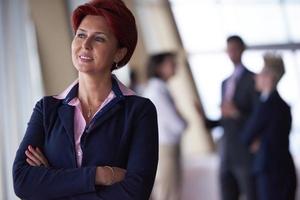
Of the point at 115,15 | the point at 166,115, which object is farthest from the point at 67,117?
the point at 166,115

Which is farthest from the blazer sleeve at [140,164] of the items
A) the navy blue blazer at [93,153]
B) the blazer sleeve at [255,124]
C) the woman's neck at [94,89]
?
the blazer sleeve at [255,124]

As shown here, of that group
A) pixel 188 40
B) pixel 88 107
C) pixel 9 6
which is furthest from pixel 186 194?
pixel 88 107

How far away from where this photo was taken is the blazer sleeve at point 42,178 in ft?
4.10

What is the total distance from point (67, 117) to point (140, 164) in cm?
21

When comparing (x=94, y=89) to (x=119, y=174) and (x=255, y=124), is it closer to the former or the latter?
(x=119, y=174)

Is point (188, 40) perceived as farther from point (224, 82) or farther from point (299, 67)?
point (299, 67)

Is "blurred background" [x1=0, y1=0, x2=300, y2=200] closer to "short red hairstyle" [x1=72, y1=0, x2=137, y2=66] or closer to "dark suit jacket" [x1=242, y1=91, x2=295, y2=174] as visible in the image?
"dark suit jacket" [x1=242, y1=91, x2=295, y2=174]

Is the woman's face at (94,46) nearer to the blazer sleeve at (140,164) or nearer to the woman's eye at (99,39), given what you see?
the woman's eye at (99,39)

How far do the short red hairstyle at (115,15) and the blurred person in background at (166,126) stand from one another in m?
2.04

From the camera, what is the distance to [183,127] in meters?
3.43

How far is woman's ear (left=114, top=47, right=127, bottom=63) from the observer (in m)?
1.34

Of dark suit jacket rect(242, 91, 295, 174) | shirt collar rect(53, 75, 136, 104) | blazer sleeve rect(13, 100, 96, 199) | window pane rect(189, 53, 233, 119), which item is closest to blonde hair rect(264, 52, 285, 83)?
dark suit jacket rect(242, 91, 295, 174)

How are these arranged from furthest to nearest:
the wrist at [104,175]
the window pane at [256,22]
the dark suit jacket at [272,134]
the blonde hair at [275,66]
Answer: the window pane at [256,22]
the blonde hair at [275,66]
the dark suit jacket at [272,134]
the wrist at [104,175]

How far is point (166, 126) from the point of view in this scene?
341 centimetres
